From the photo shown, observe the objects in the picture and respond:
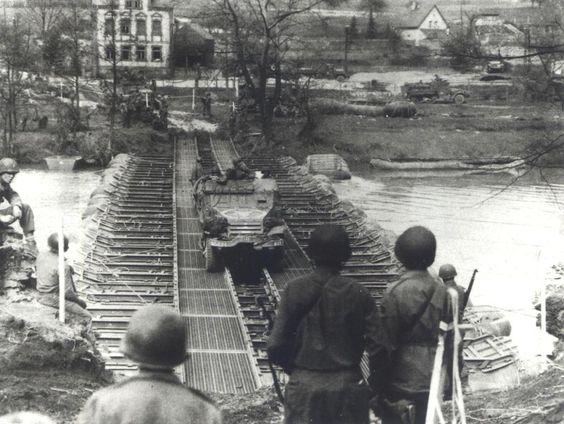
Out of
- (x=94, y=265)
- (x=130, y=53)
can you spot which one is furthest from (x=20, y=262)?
(x=130, y=53)

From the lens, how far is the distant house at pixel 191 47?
65.8 meters

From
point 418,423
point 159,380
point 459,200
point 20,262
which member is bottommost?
point 459,200

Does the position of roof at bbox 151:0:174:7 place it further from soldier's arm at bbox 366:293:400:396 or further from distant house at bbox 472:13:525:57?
soldier's arm at bbox 366:293:400:396

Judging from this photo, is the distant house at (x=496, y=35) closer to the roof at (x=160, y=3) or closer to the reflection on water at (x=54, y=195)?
the roof at (x=160, y=3)

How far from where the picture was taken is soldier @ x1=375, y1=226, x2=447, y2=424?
593 centimetres

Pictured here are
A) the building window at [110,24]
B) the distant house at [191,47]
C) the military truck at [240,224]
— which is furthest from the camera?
the distant house at [191,47]

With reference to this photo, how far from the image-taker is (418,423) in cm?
603

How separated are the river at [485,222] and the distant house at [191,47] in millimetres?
27280

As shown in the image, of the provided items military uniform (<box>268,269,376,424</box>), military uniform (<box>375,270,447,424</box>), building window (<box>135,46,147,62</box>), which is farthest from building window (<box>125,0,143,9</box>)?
military uniform (<box>268,269,376,424</box>)

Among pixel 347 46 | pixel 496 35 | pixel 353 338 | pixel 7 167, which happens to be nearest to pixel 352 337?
pixel 353 338

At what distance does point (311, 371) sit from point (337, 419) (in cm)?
33

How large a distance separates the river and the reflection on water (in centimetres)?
1000

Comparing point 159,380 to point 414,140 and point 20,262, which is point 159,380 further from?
point 414,140

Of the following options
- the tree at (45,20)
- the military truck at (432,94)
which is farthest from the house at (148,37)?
the military truck at (432,94)
